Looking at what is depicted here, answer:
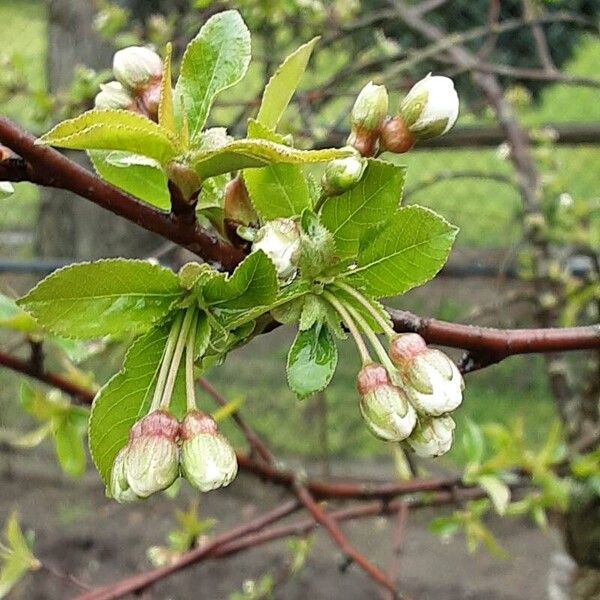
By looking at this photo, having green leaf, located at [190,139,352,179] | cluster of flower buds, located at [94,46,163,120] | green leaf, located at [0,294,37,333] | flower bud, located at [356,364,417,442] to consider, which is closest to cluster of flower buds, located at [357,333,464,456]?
flower bud, located at [356,364,417,442]

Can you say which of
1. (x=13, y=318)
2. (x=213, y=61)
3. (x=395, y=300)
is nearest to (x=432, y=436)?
(x=213, y=61)

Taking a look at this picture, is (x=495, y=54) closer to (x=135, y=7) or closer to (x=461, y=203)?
(x=461, y=203)

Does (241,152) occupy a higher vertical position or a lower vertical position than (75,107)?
higher

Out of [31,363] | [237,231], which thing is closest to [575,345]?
[237,231]

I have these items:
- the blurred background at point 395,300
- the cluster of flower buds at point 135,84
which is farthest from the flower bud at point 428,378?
the blurred background at point 395,300

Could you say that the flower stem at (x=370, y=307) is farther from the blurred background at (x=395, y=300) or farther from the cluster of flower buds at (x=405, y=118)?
the blurred background at (x=395, y=300)
